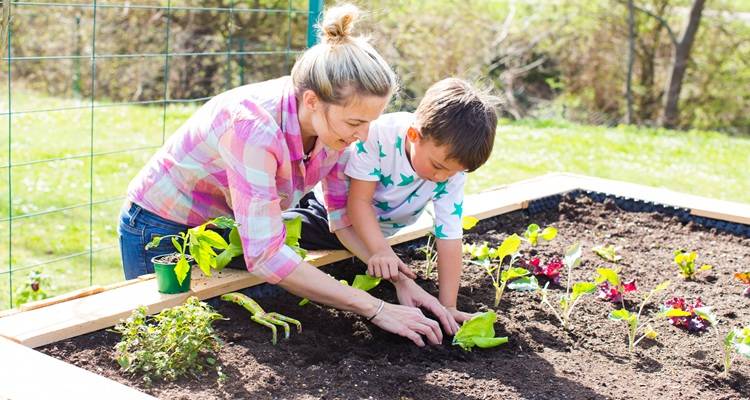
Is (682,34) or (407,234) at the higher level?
(682,34)

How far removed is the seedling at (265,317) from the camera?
2.51 m

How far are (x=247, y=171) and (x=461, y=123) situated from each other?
2.09ft

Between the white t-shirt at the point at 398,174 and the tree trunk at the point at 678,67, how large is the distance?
8.20 m

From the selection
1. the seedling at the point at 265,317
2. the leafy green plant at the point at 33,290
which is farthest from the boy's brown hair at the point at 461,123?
the leafy green plant at the point at 33,290

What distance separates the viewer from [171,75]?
921 cm

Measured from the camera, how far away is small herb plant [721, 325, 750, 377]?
7.81ft

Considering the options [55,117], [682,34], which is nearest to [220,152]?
[55,117]

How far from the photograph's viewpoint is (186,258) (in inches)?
104

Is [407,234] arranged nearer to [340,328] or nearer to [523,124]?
[340,328]

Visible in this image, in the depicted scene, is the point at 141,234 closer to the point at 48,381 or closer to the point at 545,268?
the point at 48,381

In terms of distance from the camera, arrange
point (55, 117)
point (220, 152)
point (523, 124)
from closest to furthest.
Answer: point (220, 152), point (55, 117), point (523, 124)

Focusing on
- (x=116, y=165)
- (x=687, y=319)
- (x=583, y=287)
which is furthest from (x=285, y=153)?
(x=116, y=165)

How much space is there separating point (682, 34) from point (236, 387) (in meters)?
9.46

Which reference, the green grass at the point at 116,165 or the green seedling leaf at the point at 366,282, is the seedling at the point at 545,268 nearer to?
the green seedling leaf at the point at 366,282
